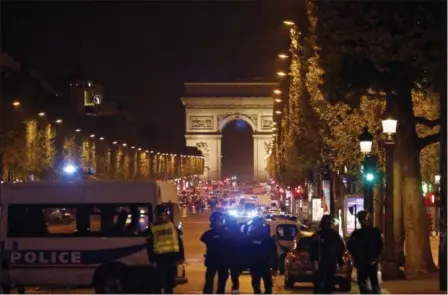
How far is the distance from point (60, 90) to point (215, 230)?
7025 centimetres

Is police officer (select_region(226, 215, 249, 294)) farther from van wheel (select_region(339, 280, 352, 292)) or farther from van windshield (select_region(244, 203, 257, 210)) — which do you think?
van windshield (select_region(244, 203, 257, 210))

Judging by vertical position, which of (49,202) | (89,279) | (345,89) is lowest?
(89,279)

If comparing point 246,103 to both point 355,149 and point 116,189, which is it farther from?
point 116,189

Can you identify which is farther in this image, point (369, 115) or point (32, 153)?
point (32, 153)

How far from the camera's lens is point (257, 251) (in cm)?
1838

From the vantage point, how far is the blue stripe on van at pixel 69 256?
65.0ft

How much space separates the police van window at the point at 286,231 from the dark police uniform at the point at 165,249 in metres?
11.4

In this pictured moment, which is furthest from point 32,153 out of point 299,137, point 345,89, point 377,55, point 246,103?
point 246,103

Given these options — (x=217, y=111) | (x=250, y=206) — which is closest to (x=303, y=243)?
(x=250, y=206)

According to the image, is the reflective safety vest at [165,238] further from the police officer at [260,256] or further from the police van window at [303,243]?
the police van window at [303,243]

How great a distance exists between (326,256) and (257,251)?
3.88 feet

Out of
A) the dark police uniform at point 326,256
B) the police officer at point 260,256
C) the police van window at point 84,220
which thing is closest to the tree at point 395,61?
the dark police uniform at point 326,256

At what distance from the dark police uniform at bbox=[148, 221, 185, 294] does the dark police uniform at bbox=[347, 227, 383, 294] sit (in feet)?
9.95

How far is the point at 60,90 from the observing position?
8700 cm
